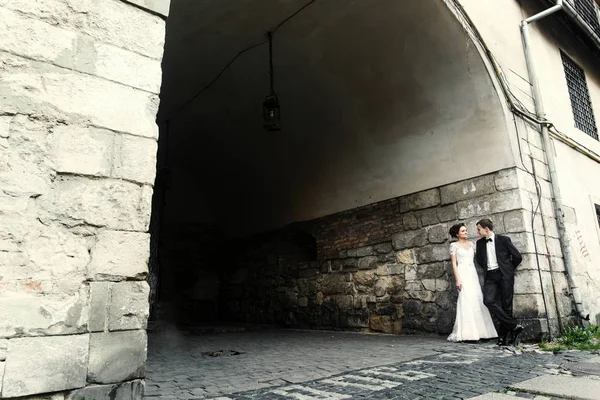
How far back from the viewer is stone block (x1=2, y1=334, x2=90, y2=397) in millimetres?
1703

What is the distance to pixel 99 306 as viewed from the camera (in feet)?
6.42

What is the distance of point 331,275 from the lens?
727cm

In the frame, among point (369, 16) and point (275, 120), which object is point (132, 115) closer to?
point (275, 120)

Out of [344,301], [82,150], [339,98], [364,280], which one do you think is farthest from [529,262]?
[82,150]

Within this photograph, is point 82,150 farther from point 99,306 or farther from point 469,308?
point 469,308

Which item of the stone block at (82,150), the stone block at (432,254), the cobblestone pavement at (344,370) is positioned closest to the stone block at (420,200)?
the stone block at (432,254)

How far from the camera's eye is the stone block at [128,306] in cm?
199

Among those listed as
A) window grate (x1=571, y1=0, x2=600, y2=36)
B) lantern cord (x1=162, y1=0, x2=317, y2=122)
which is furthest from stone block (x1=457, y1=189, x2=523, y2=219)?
window grate (x1=571, y1=0, x2=600, y2=36)

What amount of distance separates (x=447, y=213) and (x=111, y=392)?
4772 mm

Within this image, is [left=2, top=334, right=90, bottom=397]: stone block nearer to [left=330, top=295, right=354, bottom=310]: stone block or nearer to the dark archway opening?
the dark archway opening

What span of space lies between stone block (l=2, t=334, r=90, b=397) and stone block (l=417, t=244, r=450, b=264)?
4.68 m

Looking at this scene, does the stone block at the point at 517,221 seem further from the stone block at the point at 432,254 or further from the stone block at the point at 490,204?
the stone block at the point at 432,254

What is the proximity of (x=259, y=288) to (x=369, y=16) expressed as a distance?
19.6 ft

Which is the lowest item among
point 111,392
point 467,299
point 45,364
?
point 111,392
